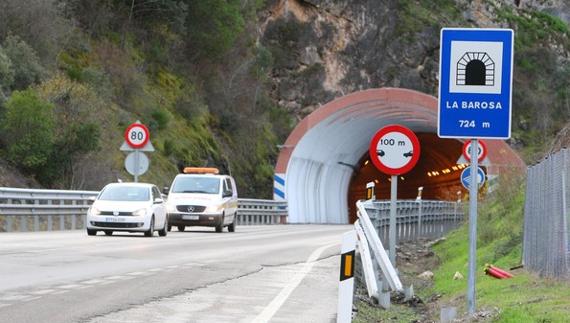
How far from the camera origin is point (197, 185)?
1444 inches

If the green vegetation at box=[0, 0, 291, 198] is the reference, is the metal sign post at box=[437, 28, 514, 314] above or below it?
below

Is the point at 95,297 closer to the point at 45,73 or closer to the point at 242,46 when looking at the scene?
the point at 45,73

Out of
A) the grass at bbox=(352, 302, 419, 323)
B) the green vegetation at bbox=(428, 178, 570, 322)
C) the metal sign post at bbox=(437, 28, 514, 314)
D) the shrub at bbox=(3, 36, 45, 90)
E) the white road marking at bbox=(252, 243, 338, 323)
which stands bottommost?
the grass at bbox=(352, 302, 419, 323)

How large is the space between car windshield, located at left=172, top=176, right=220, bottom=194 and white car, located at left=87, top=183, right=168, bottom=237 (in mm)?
6365

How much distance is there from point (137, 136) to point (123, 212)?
5.34 metres

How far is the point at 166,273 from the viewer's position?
55.9 ft

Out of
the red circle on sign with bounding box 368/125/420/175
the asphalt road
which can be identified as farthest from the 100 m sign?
the red circle on sign with bounding box 368/125/420/175

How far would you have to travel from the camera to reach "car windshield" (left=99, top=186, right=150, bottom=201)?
2978 cm

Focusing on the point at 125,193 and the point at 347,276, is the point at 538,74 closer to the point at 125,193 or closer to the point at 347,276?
the point at 125,193

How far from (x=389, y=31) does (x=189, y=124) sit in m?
30.3

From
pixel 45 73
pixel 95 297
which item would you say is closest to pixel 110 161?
pixel 45 73

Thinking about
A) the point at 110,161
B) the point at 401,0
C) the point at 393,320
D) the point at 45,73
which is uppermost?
the point at 401,0

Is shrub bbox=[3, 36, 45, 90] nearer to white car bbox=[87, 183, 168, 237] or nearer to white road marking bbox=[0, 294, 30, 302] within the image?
white car bbox=[87, 183, 168, 237]

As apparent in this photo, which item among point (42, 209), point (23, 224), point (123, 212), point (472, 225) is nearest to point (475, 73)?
point (472, 225)
